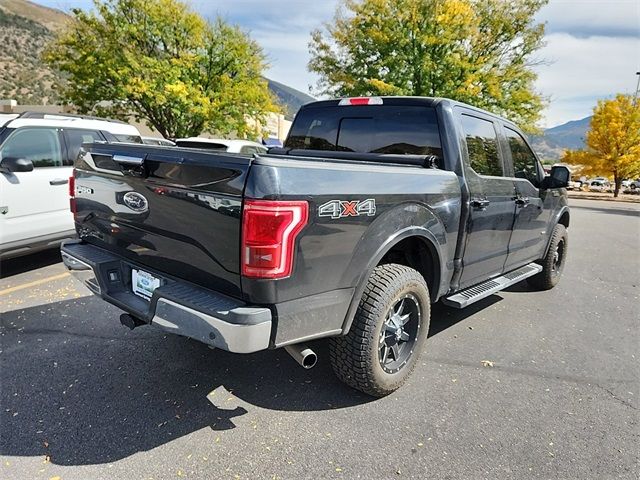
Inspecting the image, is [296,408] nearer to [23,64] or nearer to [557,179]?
[557,179]

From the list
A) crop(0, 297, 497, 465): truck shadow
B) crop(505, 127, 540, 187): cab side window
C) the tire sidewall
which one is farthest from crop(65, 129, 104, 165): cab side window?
crop(505, 127, 540, 187): cab side window

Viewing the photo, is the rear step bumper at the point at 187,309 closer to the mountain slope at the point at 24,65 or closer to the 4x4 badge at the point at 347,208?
the 4x4 badge at the point at 347,208

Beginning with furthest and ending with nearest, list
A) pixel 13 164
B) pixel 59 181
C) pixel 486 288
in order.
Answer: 1. pixel 59 181
2. pixel 13 164
3. pixel 486 288

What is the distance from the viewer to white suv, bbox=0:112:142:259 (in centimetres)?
481

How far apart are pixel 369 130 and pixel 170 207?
2.01 metres

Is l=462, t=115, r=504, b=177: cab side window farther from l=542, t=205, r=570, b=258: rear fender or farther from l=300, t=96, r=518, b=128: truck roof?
l=542, t=205, r=570, b=258: rear fender

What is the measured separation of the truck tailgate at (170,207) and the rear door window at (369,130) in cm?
171

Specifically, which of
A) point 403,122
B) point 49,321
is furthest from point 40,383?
point 403,122

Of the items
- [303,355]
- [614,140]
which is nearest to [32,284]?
[303,355]

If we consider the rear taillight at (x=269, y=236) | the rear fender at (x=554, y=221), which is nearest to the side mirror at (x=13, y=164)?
the rear taillight at (x=269, y=236)

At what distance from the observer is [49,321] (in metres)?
3.87

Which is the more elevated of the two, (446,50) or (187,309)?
(446,50)

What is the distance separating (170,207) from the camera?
7.84ft

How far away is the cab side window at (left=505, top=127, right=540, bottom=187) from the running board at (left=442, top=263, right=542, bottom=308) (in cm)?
95
